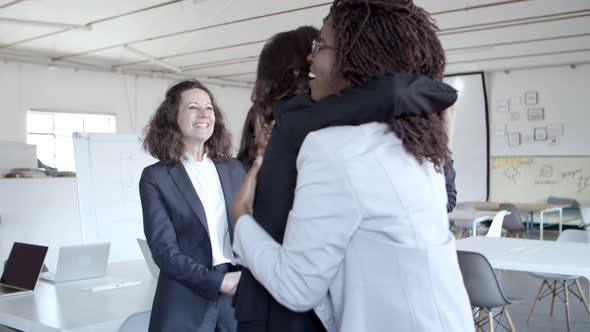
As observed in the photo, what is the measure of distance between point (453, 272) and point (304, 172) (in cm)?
35

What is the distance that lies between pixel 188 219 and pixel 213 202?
5.8 inches

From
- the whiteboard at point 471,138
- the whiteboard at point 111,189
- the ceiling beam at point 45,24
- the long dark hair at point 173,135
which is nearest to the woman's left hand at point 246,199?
the long dark hair at point 173,135

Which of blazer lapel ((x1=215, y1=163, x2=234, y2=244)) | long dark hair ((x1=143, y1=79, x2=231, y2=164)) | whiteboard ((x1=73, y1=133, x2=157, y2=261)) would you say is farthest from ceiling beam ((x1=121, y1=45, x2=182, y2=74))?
blazer lapel ((x1=215, y1=163, x2=234, y2=244))

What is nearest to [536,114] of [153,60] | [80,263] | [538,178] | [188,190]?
[538,178]

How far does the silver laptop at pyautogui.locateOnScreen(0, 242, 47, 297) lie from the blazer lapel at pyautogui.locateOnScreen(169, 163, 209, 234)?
2.78 feet

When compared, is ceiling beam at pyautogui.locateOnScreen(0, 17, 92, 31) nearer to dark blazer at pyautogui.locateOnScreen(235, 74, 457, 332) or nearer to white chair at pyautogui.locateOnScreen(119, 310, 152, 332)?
white chair at pyautogui.locateOnScreen(119, 310, 152, 332)

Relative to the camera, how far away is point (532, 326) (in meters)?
5.09

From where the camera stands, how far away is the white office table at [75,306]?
2162 mm

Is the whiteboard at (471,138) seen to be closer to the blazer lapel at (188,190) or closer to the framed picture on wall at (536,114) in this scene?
the framed picture on wall at (536,114)

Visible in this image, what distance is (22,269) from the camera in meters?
2.76

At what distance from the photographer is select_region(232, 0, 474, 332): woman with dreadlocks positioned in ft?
3.46

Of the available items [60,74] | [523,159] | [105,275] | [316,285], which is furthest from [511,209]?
[316,285]

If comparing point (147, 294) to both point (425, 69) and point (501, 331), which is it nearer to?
point (425, 69)

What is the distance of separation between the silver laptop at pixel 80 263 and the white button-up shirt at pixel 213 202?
34.3 inches
